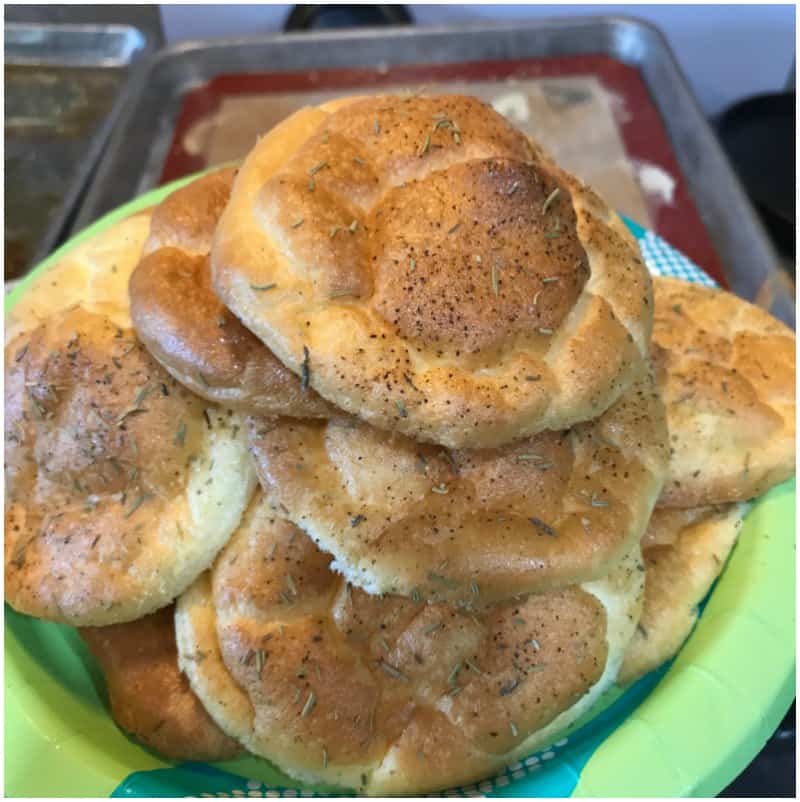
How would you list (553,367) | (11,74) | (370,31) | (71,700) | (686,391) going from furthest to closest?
(11,74)
(370,31)
(686,391)
(71,700)
(553,367)

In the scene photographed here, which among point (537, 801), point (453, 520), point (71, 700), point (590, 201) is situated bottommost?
point (537, 801)

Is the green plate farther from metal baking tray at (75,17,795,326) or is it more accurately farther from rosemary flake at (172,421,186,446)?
metal baking tray at (75,17,795,326)

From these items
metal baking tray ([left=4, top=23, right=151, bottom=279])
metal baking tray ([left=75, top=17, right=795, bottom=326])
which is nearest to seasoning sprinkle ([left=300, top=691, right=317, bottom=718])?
metal baking tray ([left=4, top=23, right=151, bottom=279])

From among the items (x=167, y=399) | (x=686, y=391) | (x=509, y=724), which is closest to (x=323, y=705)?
(x=509, y=724)

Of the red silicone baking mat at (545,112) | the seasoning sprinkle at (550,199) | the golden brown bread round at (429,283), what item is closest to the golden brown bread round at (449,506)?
the golden brown bread round at (429,283)

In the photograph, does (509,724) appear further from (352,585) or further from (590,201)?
(590,201)

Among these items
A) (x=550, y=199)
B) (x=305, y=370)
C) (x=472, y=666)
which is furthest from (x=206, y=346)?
(x=472, y=666)

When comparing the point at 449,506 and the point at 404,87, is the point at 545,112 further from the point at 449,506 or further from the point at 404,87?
the point at 449,506
